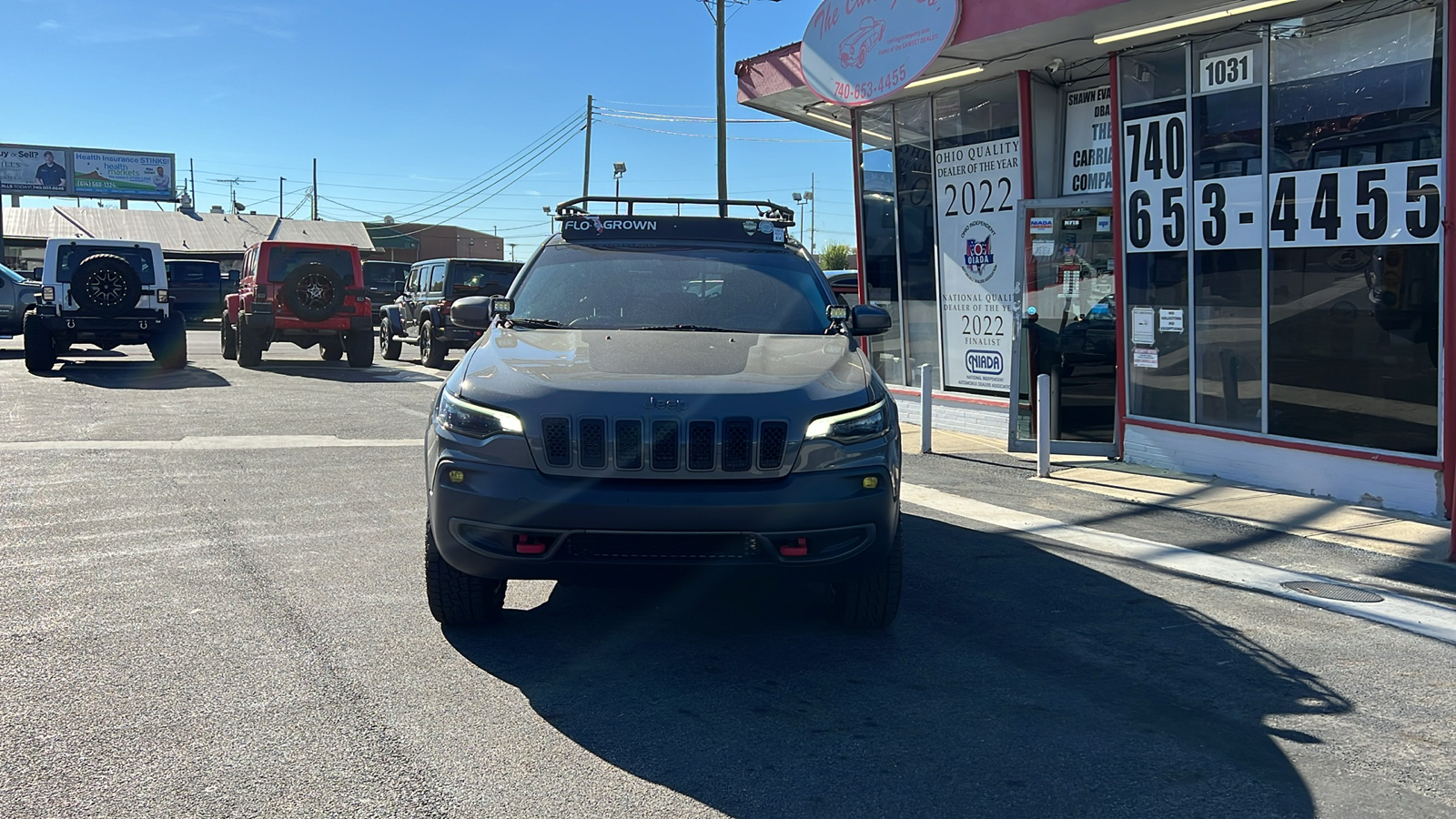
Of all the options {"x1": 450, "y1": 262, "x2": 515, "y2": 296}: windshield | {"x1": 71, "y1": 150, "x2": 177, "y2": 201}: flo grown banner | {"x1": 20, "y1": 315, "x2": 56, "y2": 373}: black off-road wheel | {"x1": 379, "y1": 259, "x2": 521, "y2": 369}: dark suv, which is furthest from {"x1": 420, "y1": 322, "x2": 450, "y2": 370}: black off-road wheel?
{"x1": 71, "y1": 150, "x2": 177, "y2": 201}: flo grown banner

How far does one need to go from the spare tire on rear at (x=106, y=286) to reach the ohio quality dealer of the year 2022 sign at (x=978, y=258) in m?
12.3

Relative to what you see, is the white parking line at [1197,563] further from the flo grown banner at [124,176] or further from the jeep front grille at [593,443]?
the flo grown banner at [124,176]

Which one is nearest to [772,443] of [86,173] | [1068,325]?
[1068,325]

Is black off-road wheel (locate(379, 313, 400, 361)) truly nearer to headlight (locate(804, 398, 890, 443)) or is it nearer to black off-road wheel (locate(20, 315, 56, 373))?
black off-road wheel (locate(20, 315, 56, 373))

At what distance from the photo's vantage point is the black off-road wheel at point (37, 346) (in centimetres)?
1688

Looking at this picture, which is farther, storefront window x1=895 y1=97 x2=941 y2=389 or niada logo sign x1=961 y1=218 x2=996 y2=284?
storefront window x1=895 y1=97 x2=941 y2=389

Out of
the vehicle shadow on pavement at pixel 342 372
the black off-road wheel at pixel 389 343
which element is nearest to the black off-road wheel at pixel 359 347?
the vehicle shadow on pavement at pixel 342 372

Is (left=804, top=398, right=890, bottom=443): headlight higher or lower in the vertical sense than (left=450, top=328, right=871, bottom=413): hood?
lower

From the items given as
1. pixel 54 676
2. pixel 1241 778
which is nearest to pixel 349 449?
pixel 54 676

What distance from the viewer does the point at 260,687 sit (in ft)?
13.5

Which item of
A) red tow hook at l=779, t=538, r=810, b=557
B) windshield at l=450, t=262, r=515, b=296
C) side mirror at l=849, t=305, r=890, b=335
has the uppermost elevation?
windshield at l=450, t=262, r=515, b=296

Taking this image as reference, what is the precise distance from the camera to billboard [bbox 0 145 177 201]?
6122cm

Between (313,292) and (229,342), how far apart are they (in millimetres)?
3411

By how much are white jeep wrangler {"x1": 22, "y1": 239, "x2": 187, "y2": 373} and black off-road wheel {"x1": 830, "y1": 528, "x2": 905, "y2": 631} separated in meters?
15.5
